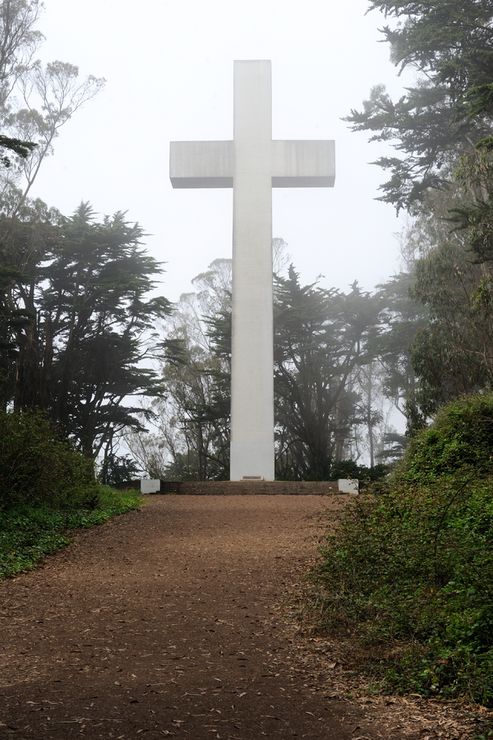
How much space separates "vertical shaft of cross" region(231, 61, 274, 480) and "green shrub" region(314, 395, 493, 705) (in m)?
9.88

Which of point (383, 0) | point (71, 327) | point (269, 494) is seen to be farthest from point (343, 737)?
point (71, 327)

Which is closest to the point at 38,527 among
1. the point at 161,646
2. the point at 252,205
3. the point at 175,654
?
the point at 161,646

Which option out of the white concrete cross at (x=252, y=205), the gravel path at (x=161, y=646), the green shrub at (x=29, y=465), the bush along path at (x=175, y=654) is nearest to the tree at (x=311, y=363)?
the white concrete cross at (x=252, y=205)

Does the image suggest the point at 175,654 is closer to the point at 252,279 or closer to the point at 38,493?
the point at 38,493

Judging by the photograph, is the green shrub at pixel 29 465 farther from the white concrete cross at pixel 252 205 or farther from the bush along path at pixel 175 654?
the white concrete cross at pixel 252 205

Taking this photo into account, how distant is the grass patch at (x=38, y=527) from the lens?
8.02 meters

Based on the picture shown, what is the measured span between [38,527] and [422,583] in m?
5.74

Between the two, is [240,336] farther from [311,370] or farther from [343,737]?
[343,737]

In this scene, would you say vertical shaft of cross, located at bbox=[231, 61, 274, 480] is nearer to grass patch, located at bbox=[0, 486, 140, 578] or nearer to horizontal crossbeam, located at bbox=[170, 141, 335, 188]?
horizontal crossbeam, located at bbox=[170, 141, 335, 188]

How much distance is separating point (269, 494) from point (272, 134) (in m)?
8.86

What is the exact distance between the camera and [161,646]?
4879 mm

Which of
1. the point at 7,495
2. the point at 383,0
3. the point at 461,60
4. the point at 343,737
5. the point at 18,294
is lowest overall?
the point at 343,737

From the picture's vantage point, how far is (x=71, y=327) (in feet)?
83.9

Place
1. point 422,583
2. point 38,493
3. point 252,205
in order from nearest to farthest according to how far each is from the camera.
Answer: point 422,583
point 38,493
point 252,205
